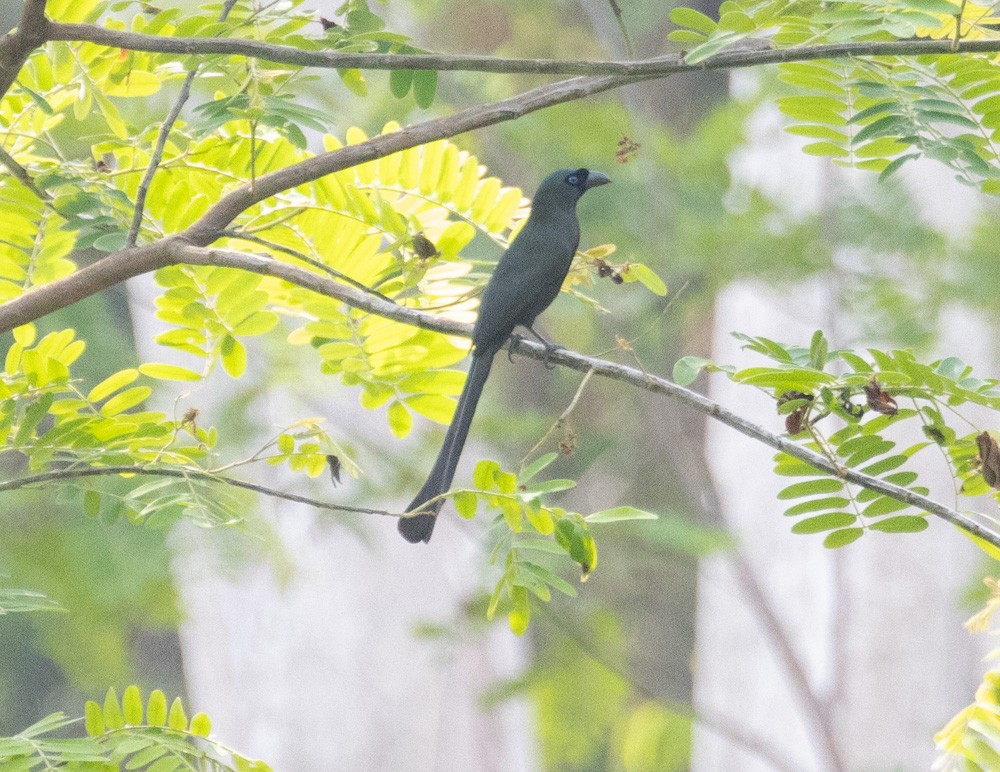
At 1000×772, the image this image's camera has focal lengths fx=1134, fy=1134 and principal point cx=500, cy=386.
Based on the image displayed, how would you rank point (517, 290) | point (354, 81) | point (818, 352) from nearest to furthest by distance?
point (818, 352) < point (354, 81) < point (517, 290)

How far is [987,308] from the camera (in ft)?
16.0

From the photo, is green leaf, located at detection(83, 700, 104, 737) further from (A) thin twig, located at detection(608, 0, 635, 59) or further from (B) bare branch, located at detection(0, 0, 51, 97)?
(A) thin twig, located at detection(608, 0, 635, 59)

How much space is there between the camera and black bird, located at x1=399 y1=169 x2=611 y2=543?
5.88 feet

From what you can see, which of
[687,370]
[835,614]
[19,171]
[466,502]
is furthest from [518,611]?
[835,614]

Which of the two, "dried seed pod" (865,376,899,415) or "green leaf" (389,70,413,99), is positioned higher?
"green leaf" (389,70,413,99)

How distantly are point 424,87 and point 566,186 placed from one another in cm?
117

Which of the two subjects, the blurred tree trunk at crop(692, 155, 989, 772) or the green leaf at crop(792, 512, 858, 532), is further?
the blurred tree trunk at crop(692, 155, 989, 772)

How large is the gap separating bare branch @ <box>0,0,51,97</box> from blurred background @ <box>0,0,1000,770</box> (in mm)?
3446

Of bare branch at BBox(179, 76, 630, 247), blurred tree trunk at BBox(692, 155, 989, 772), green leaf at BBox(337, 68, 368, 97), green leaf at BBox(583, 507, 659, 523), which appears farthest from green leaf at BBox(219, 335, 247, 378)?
blurred tree trunk at BBox(692, 155, 989, 772)

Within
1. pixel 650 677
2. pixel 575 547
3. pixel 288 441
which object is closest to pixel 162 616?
pixel 650 677

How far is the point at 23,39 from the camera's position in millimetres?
1184

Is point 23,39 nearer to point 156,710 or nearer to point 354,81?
point 354,81

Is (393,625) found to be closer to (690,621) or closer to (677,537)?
(690,621)

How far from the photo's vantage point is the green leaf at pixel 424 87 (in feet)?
4.89
